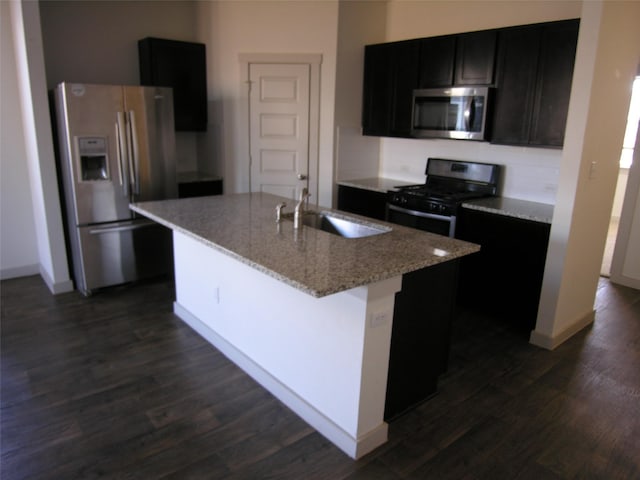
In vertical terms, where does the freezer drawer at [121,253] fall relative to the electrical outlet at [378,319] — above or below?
below

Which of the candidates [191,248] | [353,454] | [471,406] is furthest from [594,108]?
[191,248]

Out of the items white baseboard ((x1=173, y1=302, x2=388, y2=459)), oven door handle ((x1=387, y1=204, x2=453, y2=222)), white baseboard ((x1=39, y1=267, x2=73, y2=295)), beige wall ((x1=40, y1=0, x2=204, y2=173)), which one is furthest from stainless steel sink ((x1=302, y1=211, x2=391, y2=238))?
beige wall ((x1=40, y1=0, x2=204, y2=173))

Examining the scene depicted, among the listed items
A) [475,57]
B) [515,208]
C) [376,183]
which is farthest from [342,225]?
[475,57]

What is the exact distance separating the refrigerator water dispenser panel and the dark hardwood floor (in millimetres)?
1197

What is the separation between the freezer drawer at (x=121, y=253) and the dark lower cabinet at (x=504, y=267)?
2.72 metres

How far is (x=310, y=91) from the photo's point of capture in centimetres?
461

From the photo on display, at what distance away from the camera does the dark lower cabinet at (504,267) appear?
334cm

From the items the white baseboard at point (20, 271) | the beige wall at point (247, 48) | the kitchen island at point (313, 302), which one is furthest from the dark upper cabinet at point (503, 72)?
the white baseboard at point (20, 271)

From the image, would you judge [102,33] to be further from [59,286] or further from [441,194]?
[441,194]

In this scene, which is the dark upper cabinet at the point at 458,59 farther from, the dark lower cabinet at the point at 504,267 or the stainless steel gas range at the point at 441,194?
the dark lower cabinet at the point at 504,267

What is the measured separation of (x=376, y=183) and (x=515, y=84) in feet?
5.20

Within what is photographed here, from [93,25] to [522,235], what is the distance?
4.26 m

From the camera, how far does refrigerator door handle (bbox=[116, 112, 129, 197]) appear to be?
394cm

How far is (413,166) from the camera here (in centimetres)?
480
